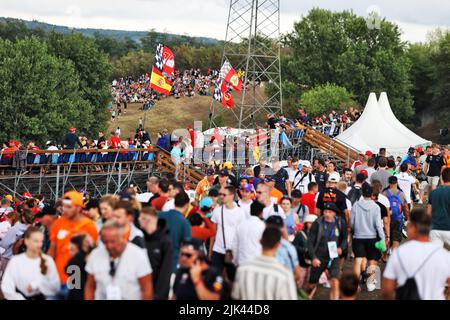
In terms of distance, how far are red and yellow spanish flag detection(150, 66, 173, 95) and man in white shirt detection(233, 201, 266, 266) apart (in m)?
21.7

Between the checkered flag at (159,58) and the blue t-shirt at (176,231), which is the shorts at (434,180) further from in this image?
the checkered flag at (159,58)

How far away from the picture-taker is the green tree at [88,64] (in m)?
66.4

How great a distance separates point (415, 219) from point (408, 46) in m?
80.2

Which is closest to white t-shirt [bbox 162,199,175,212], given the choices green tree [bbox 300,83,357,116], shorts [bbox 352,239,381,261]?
shorts [bbox 352,239,381,261]

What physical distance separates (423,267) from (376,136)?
2991 cm

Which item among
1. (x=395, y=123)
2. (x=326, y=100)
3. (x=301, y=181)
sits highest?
(x=326, y=100)

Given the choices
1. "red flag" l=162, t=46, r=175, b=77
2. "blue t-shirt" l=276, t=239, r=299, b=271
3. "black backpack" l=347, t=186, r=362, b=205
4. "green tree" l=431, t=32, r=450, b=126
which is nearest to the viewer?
"blue t-shirt" l=276, t=239, r=299, b=271

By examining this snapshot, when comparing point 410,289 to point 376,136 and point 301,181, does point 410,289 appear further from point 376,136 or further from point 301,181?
point 376,136

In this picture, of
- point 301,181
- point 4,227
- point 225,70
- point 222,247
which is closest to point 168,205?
point 222,247

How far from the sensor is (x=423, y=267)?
7.84 meters

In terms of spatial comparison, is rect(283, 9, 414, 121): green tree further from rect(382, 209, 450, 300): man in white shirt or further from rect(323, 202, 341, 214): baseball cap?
rect(382, 209, 450, 300): man in white shirt

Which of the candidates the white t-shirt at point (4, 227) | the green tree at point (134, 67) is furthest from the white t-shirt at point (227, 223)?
the green tree at point (134, 67)

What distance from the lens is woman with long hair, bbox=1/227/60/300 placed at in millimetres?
8617

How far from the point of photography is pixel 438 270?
25.8 feet
